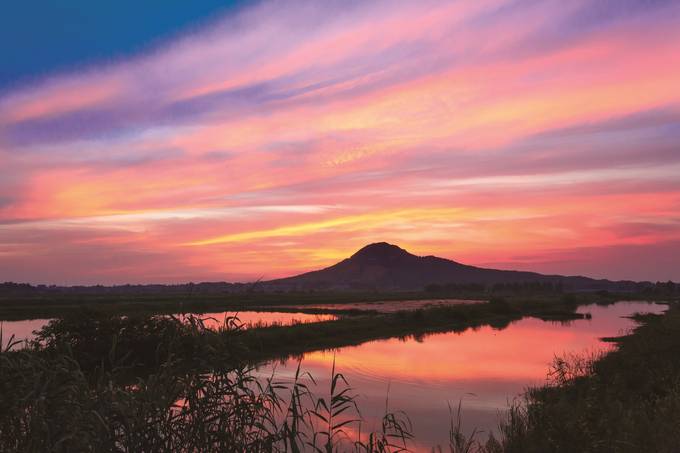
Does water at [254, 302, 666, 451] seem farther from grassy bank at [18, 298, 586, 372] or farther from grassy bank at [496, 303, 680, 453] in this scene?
grassy bank at [496, 303, 680, 453]

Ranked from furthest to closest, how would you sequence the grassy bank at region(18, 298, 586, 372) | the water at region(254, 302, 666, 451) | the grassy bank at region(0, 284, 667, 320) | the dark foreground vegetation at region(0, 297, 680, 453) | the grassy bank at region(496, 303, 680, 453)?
the grassy bank at region(0, 284, 667, 320) → the water at region(254, 302, 666, 451) → the grassy bank at region(496, 303, 680, 453) → the grassy bank at region(18, 298, 586, 372) → the dark foreground vegetation at region(0, 297, 680, 453)

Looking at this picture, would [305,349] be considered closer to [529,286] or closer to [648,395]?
[648,395]

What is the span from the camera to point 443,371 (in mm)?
26250

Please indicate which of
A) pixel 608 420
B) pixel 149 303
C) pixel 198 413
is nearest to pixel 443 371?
pixel 608 420

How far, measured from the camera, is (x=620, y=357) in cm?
2191

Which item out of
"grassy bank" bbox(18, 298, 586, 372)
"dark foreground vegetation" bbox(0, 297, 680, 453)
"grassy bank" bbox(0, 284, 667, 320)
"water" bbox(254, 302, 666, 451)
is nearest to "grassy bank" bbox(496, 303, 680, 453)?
"dark foreground vegetation" bbox(0, 297, 680, 453)

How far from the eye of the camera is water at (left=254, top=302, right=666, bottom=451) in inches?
690

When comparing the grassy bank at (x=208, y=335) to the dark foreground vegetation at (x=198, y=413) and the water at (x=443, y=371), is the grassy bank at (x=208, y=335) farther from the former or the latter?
the water at (x=443, y=371)

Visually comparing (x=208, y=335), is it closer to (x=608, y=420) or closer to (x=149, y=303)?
(x=608, y=420)

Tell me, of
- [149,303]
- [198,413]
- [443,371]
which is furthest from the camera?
[149,303]

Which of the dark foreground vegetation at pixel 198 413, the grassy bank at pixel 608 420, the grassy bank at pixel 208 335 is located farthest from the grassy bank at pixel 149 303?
the grassy bank at pixel 608 420

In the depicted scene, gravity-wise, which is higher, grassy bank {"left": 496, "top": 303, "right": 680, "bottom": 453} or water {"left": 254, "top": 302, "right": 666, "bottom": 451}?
grassy bank {"left": 496, "top": 303, "right": 680, "bottom": 453}

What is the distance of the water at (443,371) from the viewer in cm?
1752

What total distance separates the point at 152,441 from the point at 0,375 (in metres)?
2.10
